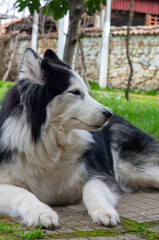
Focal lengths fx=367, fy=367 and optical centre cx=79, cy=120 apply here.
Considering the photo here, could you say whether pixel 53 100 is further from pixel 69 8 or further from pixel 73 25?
pixel 73 25

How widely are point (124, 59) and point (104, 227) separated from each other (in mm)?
15632

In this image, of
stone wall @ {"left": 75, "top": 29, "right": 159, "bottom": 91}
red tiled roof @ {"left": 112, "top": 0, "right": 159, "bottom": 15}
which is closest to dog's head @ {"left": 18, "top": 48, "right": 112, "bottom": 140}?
stone wall @ {"left": 75, "top": 29, "right": 159, "bottom": 91}

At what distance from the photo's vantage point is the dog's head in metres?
2.91

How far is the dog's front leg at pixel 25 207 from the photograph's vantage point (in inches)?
95.4

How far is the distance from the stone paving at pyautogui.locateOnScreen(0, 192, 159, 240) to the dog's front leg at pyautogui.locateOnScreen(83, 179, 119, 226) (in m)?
0.05

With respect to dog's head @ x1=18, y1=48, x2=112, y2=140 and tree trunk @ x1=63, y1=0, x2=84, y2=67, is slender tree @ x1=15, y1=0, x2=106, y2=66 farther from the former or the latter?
dog's head @ x1=18, y1=48, x2=112, y2=140

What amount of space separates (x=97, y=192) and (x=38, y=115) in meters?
0.77

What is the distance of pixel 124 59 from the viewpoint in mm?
17562

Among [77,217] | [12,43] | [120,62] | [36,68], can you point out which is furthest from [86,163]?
[12,43]

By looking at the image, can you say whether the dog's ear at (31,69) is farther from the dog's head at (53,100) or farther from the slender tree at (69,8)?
A: the slender tree at (69,8)

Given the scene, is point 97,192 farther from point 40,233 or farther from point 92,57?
point 92,57

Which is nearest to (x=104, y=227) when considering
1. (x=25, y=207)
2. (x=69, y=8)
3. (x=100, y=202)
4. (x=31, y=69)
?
(x=100, y=202)

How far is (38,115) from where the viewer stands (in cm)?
293

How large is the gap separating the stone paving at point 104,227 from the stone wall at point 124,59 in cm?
1324
